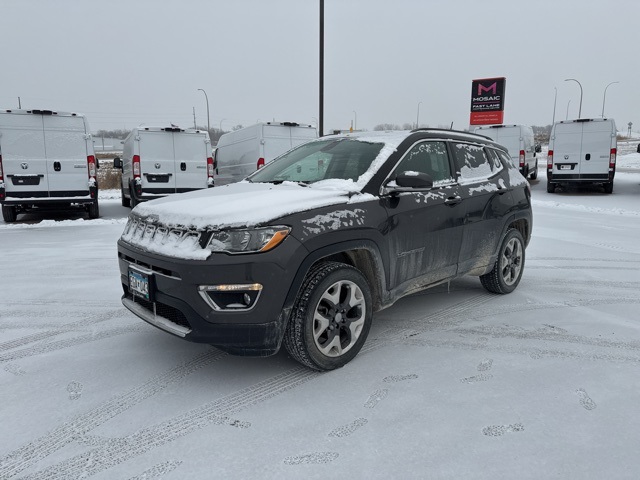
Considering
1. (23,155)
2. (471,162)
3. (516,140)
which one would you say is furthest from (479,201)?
(516,140)

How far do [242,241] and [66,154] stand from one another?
31.7 ft

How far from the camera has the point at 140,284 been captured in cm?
317

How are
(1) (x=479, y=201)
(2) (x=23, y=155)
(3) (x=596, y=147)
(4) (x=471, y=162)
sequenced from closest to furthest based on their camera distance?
(1) (x=479, y=201) → (4) (x=471, y=162) → (2) (x=23, y=155) → (3) (x=596, y=147)

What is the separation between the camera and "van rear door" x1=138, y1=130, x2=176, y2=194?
12.0m

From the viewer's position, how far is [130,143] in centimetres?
1273

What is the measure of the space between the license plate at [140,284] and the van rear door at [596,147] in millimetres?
16882

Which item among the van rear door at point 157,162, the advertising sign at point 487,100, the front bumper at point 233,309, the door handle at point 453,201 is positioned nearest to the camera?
the front bumper at point 233,309

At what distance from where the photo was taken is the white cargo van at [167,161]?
39.1 feet

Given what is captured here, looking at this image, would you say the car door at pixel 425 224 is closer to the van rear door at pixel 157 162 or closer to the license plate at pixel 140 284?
the license plate at pixel 140 284

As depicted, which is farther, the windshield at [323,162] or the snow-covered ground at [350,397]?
the windshield at [323,162]

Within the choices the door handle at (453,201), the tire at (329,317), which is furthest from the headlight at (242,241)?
the door handle at (453,201)

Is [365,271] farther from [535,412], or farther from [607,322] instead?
[607,322]

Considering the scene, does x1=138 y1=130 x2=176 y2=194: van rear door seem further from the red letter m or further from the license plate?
the red letter m

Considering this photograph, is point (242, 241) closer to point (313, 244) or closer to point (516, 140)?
point (313, 244)
